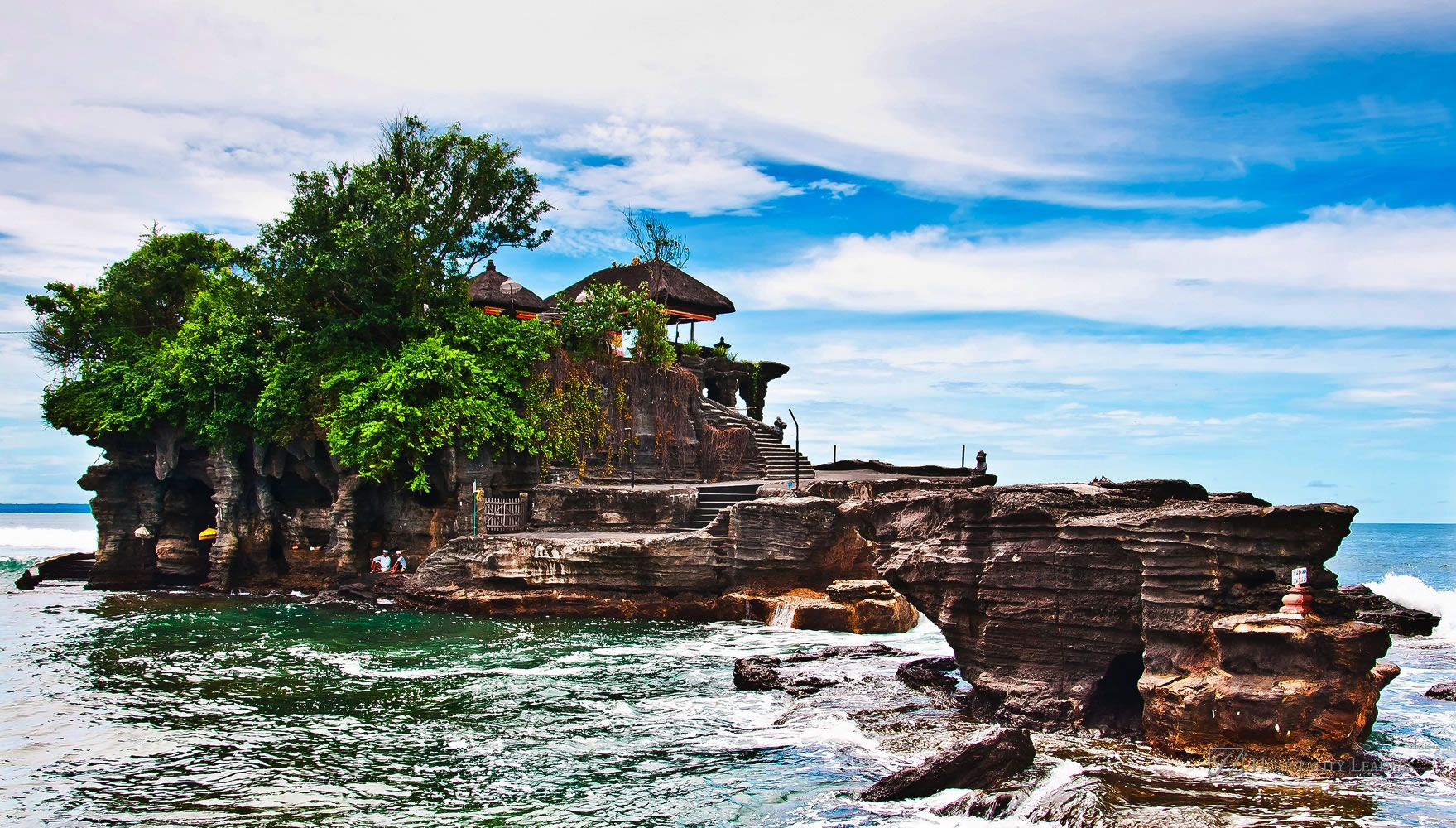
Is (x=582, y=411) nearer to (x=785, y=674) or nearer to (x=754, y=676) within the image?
(x=785, y=674)

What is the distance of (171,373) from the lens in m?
28.4

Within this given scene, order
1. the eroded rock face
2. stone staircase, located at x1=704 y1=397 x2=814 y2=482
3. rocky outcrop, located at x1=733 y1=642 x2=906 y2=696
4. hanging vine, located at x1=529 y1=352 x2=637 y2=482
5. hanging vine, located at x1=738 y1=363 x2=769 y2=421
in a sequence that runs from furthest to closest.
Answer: hanging vine, located at x1=738 y1=363 x2=769 y2=421, stone staircase, located at x1=704 y1=397 x2=814 y2=482, hanging vine, located at x1=529 y1=352 x2=637 y2=482, the eroded rock face, rocky outcrop, located at x1=733 y1=642 x2=906 y2=696

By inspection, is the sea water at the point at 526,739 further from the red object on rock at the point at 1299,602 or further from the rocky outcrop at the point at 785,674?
the red object on rock at the point at 1299,602

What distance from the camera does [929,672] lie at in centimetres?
1557

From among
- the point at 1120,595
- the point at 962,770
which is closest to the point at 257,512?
the point at 962,770

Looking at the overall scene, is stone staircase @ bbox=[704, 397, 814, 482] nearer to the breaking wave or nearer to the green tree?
the green tree

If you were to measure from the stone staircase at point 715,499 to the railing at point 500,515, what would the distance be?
15.2 ft

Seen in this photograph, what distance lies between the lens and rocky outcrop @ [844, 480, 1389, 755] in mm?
10594

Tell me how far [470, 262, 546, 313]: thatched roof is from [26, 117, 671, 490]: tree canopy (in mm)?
1771

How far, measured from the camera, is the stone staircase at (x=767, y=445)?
103ft

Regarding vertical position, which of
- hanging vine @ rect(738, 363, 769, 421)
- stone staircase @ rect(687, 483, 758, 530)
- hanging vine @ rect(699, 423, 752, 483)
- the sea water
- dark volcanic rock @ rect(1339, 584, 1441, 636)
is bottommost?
the sea water

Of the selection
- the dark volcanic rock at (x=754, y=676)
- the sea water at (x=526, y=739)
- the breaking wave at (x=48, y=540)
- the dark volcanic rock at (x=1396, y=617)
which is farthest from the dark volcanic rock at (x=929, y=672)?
the breaking wave at (x=48, y=540)

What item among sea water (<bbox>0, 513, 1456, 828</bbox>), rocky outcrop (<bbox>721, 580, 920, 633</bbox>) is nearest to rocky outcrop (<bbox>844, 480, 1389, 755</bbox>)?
sea water (<bbox>0, 513, 1456, 828</bbox>)

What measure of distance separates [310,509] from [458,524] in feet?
18.5
